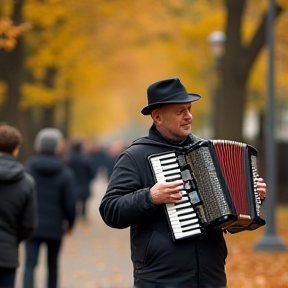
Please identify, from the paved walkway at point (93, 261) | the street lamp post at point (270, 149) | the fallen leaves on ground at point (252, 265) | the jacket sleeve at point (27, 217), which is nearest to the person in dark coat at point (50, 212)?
the paved walkway at point (93, 261)

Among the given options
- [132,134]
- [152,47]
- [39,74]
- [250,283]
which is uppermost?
[132,134]

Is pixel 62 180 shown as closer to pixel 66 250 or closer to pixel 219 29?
pixel 66 250

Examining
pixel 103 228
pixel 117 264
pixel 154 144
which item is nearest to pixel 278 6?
pixel 103 228

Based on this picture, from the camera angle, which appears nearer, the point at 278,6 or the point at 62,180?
the point at 62,180

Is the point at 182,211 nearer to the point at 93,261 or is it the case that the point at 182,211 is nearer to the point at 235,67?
the point at 93,261

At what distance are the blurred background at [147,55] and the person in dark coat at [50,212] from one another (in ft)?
10.1

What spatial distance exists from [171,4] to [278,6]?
1160 centimetres

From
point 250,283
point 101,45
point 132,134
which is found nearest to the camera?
point 250,283

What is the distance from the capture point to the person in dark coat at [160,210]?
572cm

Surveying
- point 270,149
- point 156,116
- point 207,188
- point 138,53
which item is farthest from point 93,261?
point 138,53

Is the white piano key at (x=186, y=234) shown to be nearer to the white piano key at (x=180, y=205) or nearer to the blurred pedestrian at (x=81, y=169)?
the white piano key at (x=180, y=205)

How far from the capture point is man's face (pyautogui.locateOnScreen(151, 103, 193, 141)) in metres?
5.90

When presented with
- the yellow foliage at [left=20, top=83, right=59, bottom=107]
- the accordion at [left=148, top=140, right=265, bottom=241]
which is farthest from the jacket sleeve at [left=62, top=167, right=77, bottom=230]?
the yellow foliage at [left=20, top=83, right=59, bottom=107]

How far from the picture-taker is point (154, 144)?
232 inches
